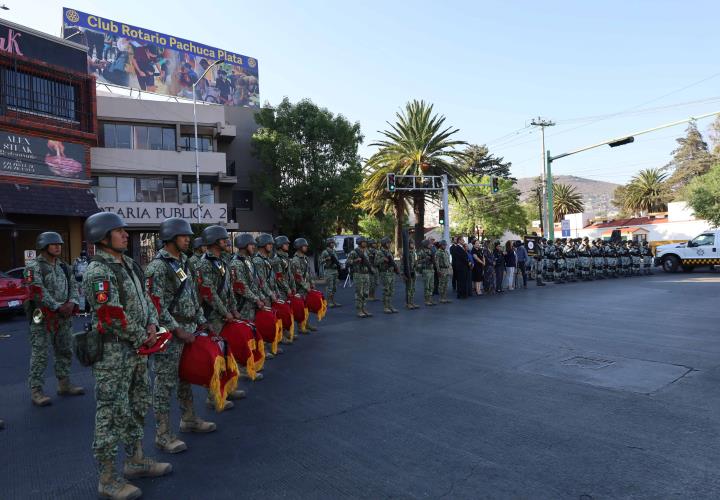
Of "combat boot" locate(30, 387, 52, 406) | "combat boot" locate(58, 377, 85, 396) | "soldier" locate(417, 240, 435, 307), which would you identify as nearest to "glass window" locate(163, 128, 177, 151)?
"soldier" locate(417, 240, 435, 307)

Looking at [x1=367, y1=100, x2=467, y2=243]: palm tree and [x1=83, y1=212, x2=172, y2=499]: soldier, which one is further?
[x1=367, y1=100, x2=467, y2=243]: palm tree

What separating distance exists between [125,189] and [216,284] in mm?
26260

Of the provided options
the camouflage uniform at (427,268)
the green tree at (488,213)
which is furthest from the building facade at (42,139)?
the green tree at (488,213)

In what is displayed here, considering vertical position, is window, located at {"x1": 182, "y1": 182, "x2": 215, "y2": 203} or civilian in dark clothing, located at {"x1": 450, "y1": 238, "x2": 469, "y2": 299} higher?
window, located at {"x1": 182, "y1": 182, "x2": 215, "y2": 203}

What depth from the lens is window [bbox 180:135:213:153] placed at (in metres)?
31.3

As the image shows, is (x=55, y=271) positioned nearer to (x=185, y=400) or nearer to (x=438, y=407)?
(x=185, y=400)

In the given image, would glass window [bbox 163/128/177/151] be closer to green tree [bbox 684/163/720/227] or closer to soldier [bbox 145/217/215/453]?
soldier [bbox 145/217/215/453]

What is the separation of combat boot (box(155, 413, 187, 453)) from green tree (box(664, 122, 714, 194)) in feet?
256

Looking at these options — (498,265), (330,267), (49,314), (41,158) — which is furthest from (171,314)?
(41,158)

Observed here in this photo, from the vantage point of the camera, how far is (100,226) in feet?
12.8

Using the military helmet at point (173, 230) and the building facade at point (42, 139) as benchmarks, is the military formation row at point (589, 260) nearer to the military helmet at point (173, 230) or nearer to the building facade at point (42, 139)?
the military helmet at point (173, 230)

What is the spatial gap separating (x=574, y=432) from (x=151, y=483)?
3672 mm

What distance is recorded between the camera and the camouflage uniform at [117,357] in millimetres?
3654

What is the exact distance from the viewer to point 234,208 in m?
33.5
